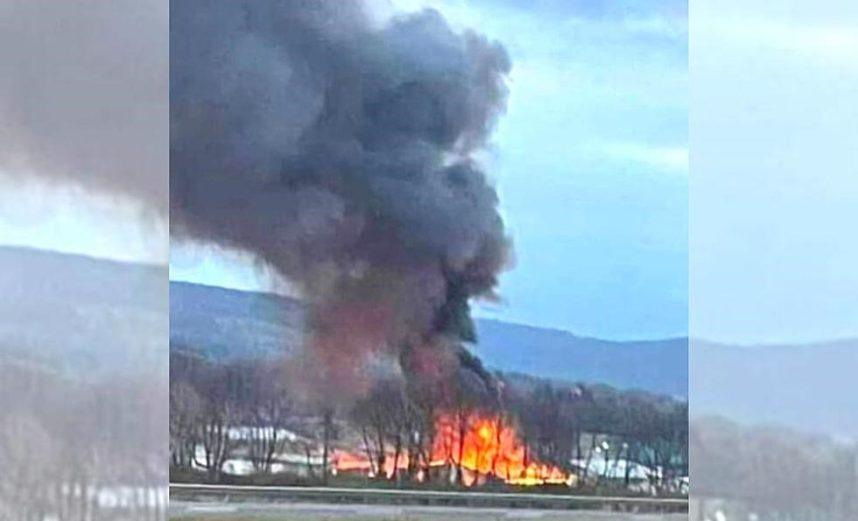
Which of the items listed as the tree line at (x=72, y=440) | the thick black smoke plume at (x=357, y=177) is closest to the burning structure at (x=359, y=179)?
the thick black smoke plume at (x=357, y=177)

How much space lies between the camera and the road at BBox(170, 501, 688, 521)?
3.69 meters

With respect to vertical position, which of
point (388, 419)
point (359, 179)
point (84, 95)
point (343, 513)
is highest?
point (84, 95)

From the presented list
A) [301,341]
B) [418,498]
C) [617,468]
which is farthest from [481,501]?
[301,341]

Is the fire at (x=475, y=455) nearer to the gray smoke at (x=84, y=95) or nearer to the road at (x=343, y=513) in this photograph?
the road at (x=343, y=513)

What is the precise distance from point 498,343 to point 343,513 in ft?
2.29

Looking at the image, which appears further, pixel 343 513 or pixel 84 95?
pixel 343 513

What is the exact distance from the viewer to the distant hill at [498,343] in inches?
145

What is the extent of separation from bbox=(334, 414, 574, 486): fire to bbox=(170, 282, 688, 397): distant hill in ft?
0.64

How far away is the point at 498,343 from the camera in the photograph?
377 centimetres

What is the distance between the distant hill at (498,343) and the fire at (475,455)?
19 centimetres

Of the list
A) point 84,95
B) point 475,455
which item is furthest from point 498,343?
point 84,95

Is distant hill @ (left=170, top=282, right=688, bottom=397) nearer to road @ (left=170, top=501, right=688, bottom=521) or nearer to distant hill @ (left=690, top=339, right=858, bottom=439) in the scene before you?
distant hill @ (left=690, top=339, right=858, bottom=439)

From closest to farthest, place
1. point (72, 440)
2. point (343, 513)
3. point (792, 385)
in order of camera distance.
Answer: point (792, 385)
point (72, 440)
point (343, 513)

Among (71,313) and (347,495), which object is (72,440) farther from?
(347,495)
